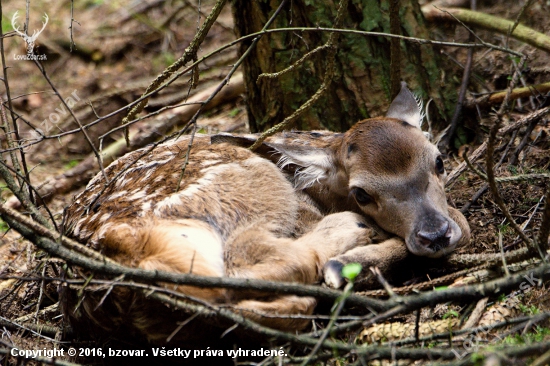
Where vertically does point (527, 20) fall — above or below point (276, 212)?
above

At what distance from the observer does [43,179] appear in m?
7.84

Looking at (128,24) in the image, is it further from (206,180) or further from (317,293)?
(317,293)

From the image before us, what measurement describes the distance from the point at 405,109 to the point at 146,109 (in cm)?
417

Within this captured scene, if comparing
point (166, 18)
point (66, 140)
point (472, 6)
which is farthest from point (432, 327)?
point (166, 18)

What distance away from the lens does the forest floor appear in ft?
15.1

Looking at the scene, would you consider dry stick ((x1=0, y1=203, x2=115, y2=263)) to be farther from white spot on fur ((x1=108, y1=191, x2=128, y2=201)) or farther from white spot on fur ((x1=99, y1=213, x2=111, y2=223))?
white spot on fur ((x1=108, y1=191, x2=128, y2=201))

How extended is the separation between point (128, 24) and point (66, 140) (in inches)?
135

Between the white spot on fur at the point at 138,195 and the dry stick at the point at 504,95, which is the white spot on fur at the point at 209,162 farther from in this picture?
the dry stick at the point at 504,95

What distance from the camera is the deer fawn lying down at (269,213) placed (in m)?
3.72

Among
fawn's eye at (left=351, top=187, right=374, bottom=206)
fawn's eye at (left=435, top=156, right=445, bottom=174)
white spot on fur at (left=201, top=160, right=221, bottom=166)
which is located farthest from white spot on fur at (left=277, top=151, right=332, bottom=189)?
fawn's eye at (left=435, top=156, right=445, bottom=174)

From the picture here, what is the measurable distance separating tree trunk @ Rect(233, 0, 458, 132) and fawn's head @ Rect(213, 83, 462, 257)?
0.63 meters

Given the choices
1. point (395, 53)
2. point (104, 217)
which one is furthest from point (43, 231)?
point (395, 53)

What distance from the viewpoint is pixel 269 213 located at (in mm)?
4656

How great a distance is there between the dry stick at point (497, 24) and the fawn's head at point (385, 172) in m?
1.70
